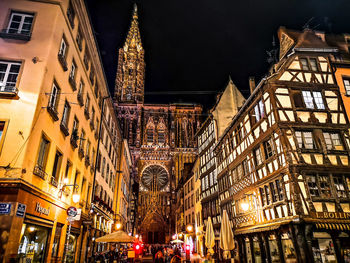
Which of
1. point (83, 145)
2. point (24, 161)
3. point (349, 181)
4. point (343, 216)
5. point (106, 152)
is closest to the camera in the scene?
point (24, 161)

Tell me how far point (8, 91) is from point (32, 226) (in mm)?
4931

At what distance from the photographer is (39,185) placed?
9.49m

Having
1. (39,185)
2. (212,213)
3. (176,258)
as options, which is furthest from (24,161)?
(212,213)

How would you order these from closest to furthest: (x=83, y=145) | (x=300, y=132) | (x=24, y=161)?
(x=24, y=161) < (x=300, y=132) < (x=83, y=145)

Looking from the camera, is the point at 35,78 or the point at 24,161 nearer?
the point at 24,161

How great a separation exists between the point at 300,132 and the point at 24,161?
13040 mm

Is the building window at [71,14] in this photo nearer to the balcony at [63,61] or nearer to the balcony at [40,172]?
the balcony at [63,61]

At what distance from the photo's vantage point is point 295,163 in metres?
12.7

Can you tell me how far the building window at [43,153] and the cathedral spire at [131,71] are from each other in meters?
51.8

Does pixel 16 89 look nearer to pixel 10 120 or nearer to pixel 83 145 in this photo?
pixel 10 120

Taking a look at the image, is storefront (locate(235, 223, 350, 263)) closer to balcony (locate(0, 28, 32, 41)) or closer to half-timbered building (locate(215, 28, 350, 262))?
half-timbered building (locate(215, 28, 350, 262))

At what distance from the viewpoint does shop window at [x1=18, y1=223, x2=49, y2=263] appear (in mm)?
8594

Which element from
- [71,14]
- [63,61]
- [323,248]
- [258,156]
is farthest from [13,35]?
[323,248]

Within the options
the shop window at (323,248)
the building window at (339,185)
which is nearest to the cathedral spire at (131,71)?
the building window at (339,185)
